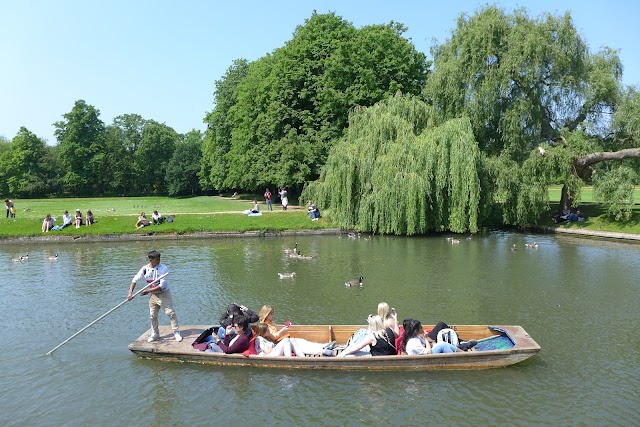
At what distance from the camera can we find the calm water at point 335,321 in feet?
30.5

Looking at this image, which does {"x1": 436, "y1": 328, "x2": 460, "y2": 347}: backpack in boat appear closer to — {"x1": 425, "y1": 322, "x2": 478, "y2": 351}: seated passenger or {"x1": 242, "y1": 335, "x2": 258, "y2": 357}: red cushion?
{"x1": 425, "y1": 322, "x2": 478, "y2": 351}: seated passenger

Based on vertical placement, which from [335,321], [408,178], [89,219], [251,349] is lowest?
[335,321]

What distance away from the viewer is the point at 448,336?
11203mm

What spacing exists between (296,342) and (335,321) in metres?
2.95

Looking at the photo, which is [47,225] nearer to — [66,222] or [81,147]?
[66,222]

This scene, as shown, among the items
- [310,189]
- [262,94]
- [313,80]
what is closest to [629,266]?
[310,189]

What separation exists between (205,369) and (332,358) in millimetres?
2808

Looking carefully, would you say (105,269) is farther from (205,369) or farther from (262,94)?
(262,94)

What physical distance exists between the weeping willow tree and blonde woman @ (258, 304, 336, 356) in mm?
18590

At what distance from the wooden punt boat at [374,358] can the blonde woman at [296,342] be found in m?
0.37

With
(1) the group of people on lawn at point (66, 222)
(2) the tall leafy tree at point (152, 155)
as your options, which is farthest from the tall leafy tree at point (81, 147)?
(1) the group of people on lawn at point (66, 222)

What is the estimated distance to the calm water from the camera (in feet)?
30.5

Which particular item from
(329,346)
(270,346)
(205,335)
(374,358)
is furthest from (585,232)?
(205,335)

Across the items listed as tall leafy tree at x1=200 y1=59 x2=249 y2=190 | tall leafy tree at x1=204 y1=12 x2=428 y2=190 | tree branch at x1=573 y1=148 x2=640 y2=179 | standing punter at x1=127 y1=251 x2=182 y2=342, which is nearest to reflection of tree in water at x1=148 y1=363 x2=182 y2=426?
standing punter at x1=127 y1=251 x2=182 y2=342
